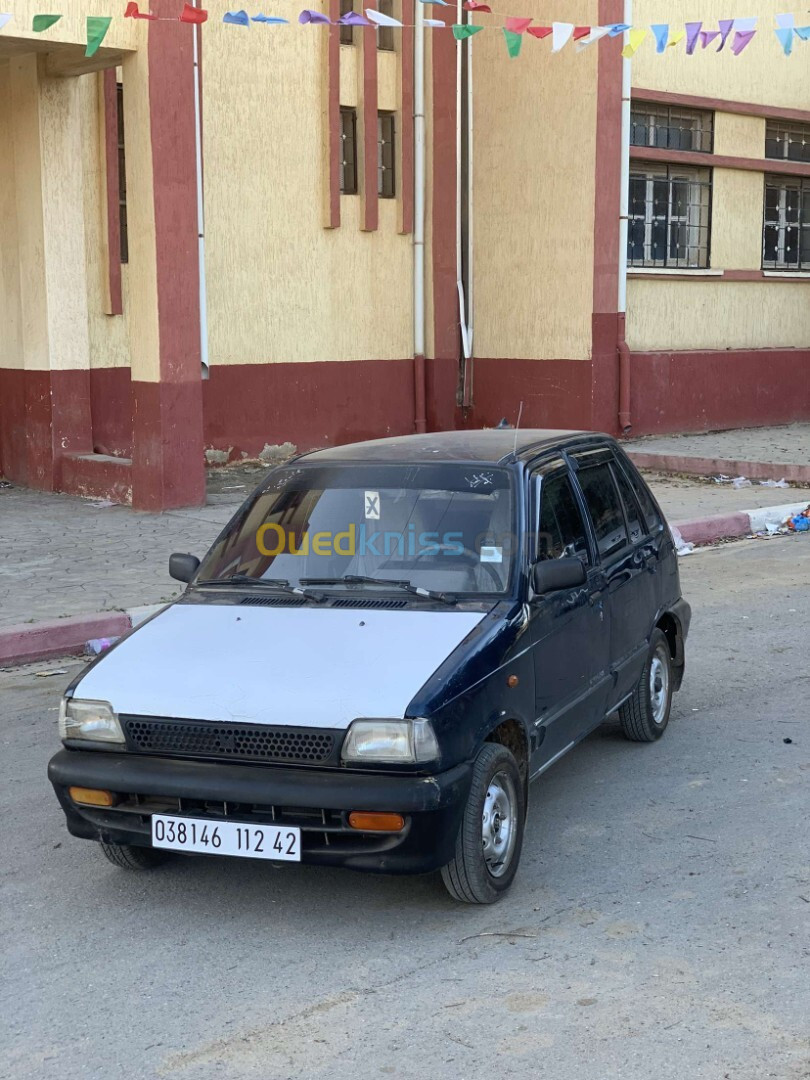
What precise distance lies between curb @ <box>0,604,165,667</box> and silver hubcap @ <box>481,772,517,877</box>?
15.2 ft

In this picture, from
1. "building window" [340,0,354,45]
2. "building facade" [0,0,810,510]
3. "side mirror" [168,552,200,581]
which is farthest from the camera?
"building window" [340,0,354,45]

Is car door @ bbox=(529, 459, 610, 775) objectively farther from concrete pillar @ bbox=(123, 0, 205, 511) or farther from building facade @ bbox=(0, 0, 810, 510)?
building facade @ bbox=(0, 0, 810, 510)

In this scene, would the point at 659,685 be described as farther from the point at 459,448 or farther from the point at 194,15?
the point at 194,15

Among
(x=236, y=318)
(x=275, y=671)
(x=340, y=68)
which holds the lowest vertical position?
(x=275, y=671)

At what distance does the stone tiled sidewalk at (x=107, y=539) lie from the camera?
9.80m

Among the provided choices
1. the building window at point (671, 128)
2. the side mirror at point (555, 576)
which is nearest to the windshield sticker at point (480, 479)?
the side mirror at point (555, 576)

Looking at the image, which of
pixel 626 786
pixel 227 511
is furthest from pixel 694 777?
pixel 227 511

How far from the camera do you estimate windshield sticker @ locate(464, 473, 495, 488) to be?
5512 mm

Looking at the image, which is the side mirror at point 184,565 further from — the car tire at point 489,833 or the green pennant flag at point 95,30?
the green pennant flag at point 95,30

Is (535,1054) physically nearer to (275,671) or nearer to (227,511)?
(275,671)

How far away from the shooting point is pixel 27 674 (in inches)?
328

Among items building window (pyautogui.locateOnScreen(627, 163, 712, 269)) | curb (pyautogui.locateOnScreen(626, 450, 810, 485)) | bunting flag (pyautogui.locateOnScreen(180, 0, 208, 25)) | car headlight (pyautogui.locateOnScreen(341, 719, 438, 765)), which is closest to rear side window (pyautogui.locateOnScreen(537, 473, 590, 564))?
car headlight (pyautogui.locateOnScreen(341, 719, 438, 765))

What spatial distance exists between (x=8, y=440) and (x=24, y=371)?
0.96 m

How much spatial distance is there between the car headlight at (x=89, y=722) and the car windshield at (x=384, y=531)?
1.01 metres
